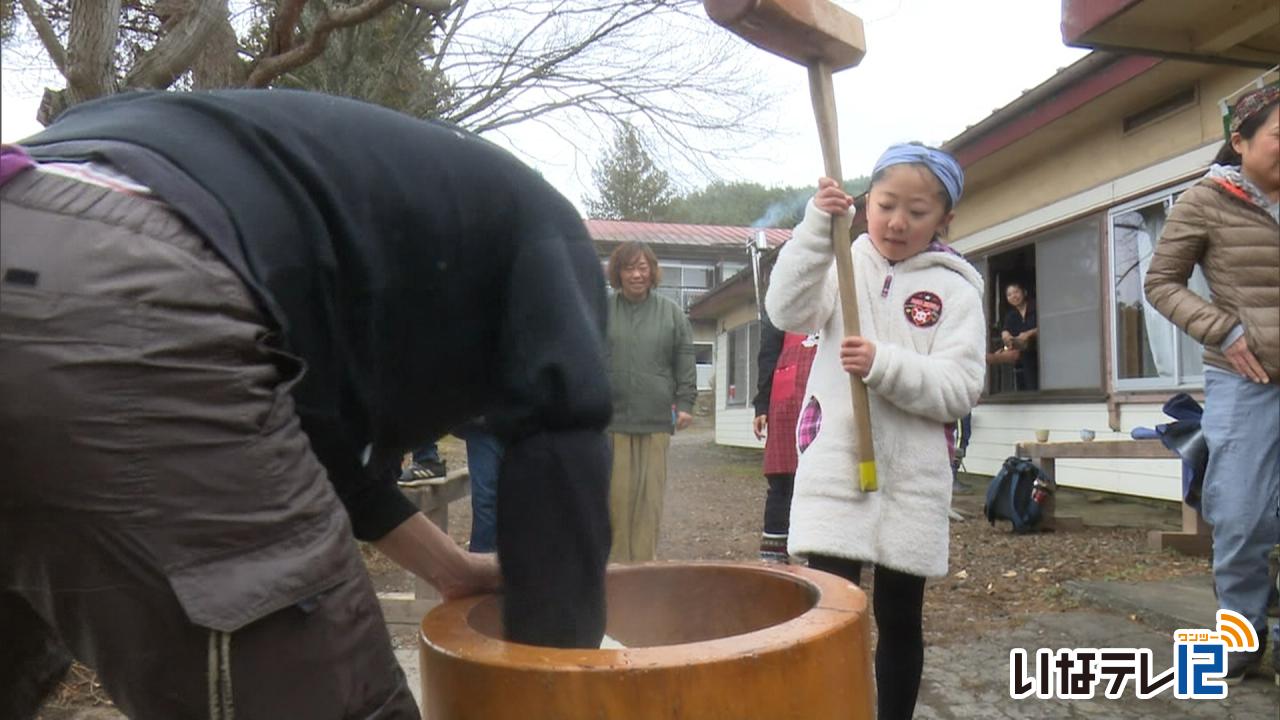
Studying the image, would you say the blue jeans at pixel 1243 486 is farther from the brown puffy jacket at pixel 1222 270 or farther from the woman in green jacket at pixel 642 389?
the woman in green jacket at pixel 642 389

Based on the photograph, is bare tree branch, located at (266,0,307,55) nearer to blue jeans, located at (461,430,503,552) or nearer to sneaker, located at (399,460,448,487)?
sneaker, located at (399,460,448,487)

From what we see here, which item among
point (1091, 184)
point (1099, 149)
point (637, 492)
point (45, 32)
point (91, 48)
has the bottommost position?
point (637, 492)

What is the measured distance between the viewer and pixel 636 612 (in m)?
1.90

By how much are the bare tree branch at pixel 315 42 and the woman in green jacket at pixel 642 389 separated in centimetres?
209

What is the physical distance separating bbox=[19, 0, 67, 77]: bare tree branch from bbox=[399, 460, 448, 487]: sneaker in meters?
2.25

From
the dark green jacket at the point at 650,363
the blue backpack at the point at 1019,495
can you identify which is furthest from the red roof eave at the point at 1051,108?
the dark green jacket at the point at 650,363

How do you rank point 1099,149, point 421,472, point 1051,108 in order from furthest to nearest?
1. point 1099,149
2. point 1051,108
3. point 421,472

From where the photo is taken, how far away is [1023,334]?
841cm

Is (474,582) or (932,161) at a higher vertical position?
(932,161)

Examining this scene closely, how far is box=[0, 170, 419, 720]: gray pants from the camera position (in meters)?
0.88

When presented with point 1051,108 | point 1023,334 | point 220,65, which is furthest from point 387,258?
point 1023,334

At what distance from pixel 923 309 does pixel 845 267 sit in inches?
10.0

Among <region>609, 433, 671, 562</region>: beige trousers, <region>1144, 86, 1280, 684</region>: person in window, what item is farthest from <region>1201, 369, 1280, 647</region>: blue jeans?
<region>609, 433, 671, 562</region>: beige trousers

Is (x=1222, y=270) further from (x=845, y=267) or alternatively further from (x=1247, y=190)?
(x=845, y=267)
